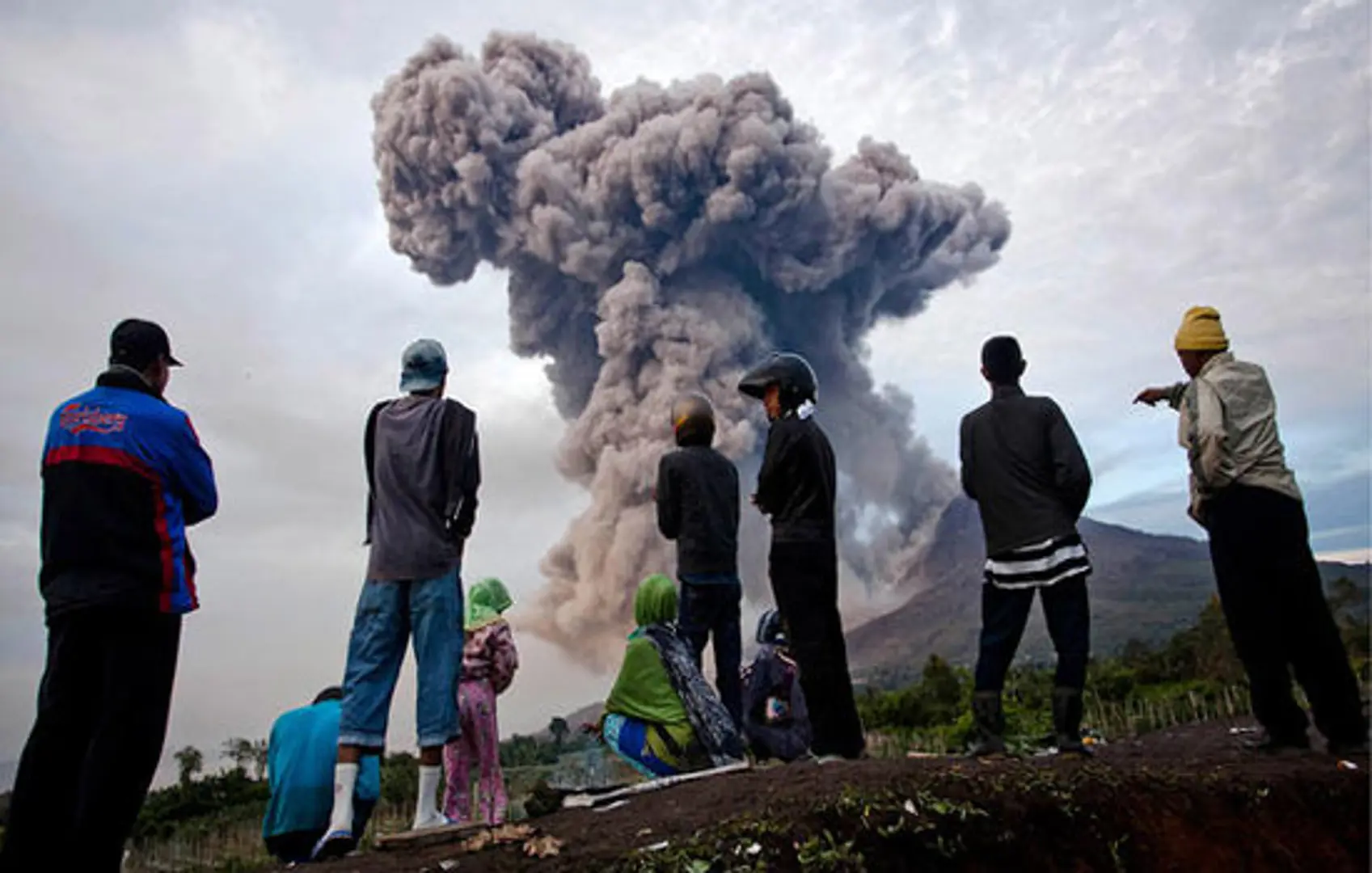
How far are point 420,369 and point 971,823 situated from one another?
253cm

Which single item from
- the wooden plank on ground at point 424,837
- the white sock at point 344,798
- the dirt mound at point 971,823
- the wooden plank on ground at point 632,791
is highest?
the white sock at point 344,798

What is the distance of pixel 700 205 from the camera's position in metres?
36.1

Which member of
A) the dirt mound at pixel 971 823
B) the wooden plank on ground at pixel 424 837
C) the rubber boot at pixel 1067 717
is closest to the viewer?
the dirt mound at pixel 971 823

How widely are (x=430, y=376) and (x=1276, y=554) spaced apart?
3.58m

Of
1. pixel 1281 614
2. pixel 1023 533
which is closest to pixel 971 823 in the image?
pixel 1023 533

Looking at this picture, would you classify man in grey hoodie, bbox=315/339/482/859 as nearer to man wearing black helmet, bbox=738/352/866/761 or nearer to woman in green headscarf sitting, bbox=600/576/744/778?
woman in green headscarf sitting, bbox=600/576/744/778

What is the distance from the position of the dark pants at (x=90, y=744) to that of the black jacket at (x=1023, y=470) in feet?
10.6

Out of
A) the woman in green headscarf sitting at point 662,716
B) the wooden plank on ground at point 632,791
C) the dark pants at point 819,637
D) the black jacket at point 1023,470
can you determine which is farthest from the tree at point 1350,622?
the wooden plank on ground at point 632,791

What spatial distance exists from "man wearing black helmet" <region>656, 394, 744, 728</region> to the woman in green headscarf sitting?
1.98 ft

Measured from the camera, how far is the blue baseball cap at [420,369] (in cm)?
414

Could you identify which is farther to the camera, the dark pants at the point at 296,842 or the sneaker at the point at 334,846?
the dark pants at the point at 296,842

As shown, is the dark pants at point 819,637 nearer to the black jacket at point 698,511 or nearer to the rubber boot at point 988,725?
the rubber boot at point 988,725

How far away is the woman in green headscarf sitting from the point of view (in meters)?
4.68

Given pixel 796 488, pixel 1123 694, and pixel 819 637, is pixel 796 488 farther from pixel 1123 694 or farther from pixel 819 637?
pixel 1123 694
